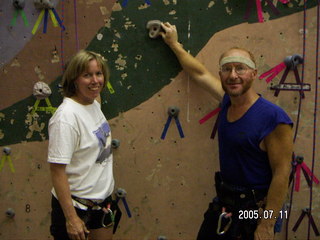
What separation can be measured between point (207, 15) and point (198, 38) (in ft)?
0.43

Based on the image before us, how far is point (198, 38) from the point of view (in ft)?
5.96

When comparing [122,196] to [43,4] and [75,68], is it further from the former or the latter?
[43,4]

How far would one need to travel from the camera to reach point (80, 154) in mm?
1359

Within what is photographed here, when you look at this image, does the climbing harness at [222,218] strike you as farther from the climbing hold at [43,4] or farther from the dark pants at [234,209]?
the climbing hold at [43,4]

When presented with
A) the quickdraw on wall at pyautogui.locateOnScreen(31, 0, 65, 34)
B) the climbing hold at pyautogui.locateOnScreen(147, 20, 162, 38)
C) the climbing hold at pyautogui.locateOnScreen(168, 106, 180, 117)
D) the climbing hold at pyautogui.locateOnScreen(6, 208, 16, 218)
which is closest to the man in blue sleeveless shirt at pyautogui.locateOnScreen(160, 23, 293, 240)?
the climbing hold at pyautogui.locateOnScreen(168, 106, 180, 117)

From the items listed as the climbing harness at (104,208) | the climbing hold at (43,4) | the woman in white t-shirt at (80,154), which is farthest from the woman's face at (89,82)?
the climbing hold at (43,4)

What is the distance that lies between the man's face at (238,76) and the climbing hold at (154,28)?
52 centimetres

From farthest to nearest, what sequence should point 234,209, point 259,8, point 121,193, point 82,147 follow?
point 121,193
point 259,8
point 234,209
point 82,147

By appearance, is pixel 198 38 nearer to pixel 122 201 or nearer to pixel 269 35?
pixel 269 35

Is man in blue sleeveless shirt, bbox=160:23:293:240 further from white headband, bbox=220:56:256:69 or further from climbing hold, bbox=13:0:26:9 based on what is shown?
climbing hold, bbox=13:0:26:9

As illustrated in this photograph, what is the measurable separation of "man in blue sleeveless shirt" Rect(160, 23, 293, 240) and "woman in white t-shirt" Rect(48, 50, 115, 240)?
0.53 m

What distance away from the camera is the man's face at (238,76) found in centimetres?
139

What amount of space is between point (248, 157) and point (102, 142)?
63 centimetres

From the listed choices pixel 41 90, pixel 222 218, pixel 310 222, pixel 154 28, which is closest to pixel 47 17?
pixel 41 90
